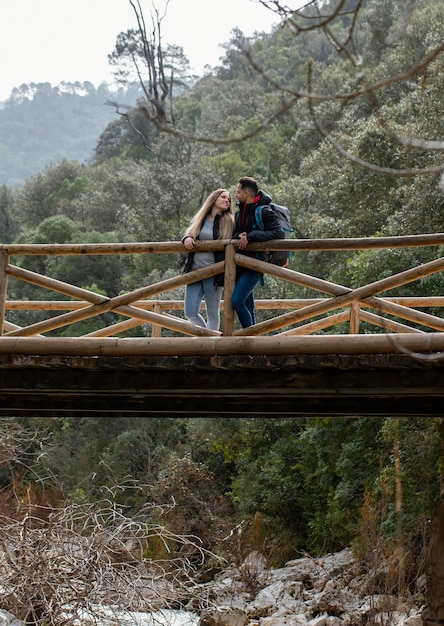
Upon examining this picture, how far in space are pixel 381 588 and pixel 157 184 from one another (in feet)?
67.3

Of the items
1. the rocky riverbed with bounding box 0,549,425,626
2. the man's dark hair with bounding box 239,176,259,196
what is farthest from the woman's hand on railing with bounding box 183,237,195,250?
the rocky riverbed with bounding box 0,549,425,626

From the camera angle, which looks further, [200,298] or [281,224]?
[200,298]

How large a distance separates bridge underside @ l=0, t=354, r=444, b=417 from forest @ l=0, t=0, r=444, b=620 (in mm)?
1418

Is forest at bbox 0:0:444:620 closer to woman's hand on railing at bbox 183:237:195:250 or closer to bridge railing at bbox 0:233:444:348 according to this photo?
bridge railing at bbox 0:233:444:348

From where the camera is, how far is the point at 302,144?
32.4m

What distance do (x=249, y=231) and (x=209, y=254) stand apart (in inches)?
12.8

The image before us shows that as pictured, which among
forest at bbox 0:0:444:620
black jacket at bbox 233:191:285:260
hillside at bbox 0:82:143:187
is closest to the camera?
black jacket at bbox 233:191:285:260

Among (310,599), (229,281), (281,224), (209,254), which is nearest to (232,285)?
(229,281)

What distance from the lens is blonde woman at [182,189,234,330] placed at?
6242 mm

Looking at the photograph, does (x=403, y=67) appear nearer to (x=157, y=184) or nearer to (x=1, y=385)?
(x=157, y=184)

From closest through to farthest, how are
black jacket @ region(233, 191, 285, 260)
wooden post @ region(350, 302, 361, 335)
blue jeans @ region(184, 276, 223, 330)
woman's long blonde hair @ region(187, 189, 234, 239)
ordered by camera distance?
1. black jacket @ region(233, 191, 285, 260)
2. woman's long blonde hair @ region(187, 189, 234, 239)
3. blue jeans @ region(184, 276, 223, 330)
4. wooden post @ region(350, 302, 361, 335)

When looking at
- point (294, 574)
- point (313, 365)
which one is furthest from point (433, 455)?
point (313, 365)

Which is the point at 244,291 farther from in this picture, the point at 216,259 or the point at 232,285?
the point at 216,259

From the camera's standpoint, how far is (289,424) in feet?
59.4
